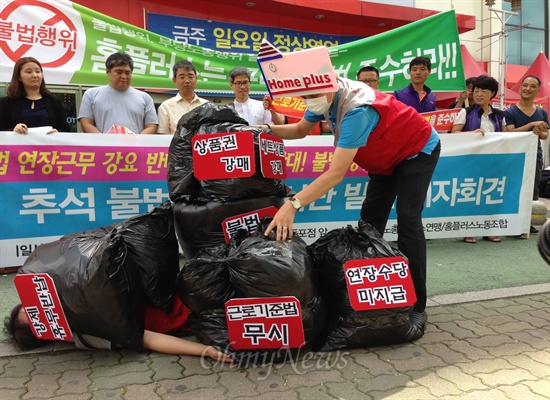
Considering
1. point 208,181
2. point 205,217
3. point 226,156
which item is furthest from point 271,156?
point 205,217

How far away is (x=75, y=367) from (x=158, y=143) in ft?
6.91

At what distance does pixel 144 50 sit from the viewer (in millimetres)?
5133

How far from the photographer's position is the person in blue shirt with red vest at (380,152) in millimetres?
2166

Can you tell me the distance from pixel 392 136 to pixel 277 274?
95 cm

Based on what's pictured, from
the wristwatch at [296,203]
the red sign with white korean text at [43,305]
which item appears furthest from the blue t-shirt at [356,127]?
the red sign with white korean text at [43,305]

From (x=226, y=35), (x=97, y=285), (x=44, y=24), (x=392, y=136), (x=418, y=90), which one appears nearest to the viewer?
(x=97, y=285)

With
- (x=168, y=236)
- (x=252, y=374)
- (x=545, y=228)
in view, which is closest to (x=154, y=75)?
(x=168, y=236)

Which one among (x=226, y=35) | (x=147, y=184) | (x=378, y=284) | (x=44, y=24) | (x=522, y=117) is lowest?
(x=378, y=284)

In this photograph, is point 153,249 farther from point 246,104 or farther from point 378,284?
point 246,104

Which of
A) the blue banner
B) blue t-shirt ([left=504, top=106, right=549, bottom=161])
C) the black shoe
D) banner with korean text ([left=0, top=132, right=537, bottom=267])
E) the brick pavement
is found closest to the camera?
the brick pavement

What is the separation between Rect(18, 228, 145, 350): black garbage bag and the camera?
2.01 meters

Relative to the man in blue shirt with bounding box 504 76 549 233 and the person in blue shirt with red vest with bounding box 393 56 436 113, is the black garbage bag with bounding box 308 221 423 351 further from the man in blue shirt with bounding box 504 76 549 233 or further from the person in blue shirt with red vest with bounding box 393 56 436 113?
the man in blue shirt with bounding box 504 76 549 233

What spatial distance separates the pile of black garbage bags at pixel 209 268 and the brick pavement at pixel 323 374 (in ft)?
0.34

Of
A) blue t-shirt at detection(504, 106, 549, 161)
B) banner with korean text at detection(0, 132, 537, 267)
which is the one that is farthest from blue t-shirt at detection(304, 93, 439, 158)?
blue t-shirt at detection(504, 106, 549, 161)
